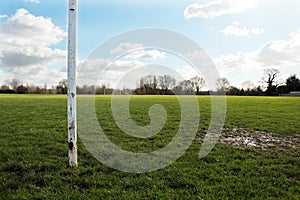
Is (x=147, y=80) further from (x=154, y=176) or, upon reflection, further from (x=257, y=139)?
(x=154, y=176)

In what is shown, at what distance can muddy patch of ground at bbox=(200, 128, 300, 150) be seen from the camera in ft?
32.4

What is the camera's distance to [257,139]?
11.0 m

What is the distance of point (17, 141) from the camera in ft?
30.4

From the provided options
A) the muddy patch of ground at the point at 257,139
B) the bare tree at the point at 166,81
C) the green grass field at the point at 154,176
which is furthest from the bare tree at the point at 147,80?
the green grass field at the point at 154,176

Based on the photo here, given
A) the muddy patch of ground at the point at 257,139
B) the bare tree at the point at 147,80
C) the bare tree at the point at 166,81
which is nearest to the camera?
the muddy patch of ground at the point at 257,139

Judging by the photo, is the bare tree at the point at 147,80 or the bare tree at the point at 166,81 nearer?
the bare tree at the point at 166,81

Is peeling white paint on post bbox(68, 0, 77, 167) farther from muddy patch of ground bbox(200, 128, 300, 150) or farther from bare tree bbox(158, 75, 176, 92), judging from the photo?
muddy patch of ground bbox(200, 128, 300, 150)

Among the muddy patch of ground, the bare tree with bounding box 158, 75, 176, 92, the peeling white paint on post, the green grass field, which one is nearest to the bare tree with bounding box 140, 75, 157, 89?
the bare tree with bounding box 158, 75, 176, 92

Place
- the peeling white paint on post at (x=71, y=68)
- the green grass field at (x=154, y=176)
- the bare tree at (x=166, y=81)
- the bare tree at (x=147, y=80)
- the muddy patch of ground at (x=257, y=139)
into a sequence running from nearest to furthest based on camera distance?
the green grass field at (x=154, y=176), the peeling white paint on post at (x=71, y=68), the muddy patch of ground at (x=257, y=139), the bare tree at (x=166, y=81), the bare tree at (x=147, y=80)

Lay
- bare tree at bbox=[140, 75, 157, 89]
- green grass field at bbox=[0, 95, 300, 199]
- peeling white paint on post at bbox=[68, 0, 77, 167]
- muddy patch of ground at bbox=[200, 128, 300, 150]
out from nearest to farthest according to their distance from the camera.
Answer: green grass field at bbox=[0, 95, 300, 199] < peeling white paint on post at bbox=[68, 0, 77, 167] < muddy patch of ground at bbox=[200, 128, 300, 150] < bare tree at bbox=[140, 75, 157, 89]

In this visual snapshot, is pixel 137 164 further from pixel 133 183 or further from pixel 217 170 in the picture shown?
pixel 217 170

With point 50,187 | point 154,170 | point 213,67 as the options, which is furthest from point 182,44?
point 50,187

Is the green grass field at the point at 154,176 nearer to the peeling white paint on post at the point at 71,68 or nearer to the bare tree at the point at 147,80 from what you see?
the peeling white paint on post at the point at 71,68

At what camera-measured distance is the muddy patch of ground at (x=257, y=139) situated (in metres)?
9.88
